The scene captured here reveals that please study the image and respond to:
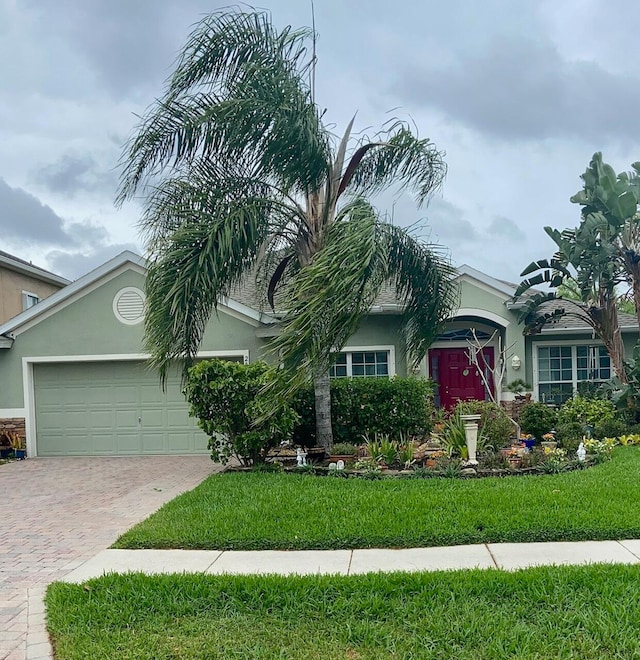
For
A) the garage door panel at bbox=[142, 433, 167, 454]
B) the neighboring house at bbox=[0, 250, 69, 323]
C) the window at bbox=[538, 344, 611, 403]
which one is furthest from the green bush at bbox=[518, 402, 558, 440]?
the neighboring house at bbox=[0, 250, 69, 323]

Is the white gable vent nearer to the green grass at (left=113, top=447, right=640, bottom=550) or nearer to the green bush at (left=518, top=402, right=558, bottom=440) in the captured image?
the green grass at (left=113, top=447, right=640, bottom=550)

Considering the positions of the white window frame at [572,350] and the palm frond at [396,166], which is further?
the white window frame at [572,350]

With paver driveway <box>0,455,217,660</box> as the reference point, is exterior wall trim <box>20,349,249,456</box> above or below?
above

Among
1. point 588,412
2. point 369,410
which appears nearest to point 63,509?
point 369,410

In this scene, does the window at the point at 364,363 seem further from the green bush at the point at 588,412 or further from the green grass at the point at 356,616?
the green grass at the point at 356,616

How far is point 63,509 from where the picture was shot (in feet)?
26.1

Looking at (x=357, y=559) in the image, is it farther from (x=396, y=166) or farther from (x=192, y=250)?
(x=396, y=166)

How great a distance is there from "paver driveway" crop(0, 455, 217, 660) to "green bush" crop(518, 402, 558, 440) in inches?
246

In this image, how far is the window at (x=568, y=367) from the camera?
1467cm

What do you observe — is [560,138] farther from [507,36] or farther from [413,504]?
[413,504]

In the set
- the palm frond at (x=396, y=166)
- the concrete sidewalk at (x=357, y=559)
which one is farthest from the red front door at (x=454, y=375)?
the concrete sidewalk at (x=357, y=559)

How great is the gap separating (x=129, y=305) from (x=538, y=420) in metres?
9.24

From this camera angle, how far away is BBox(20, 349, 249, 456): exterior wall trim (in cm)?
1329

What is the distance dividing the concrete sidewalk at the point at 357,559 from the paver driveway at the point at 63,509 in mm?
485
